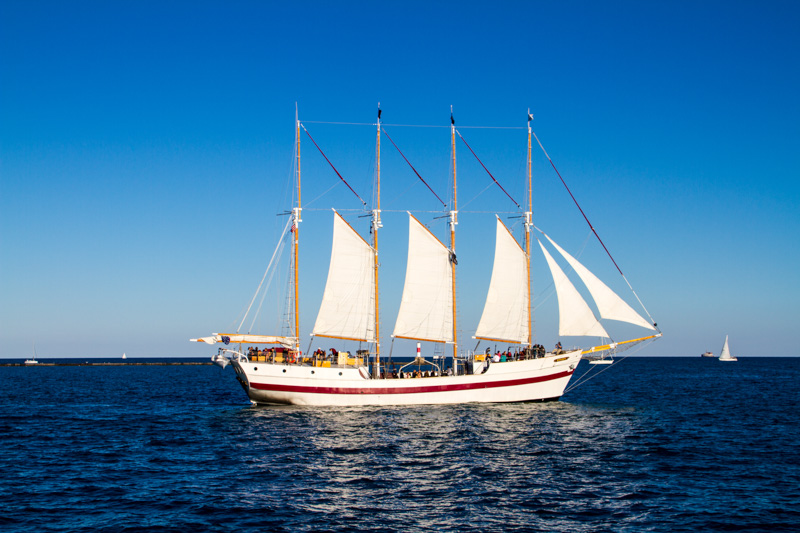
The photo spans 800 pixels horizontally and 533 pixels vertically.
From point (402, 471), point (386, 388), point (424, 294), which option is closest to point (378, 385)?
point (386, 388)

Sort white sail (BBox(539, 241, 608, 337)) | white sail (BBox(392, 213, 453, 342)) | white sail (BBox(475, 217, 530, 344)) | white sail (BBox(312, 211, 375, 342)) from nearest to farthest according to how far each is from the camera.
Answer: white sail (BBox(539, 241, 608, 337)) → white sail (BBox(312, 211, 375, 342)) → white sail (BBox(392, 213, 453, 342)) → white sail (BBox(475, 217, 530, 344))

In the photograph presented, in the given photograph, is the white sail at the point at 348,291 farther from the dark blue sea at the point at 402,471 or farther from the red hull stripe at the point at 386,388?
the dark blue sea at the point at 402,471

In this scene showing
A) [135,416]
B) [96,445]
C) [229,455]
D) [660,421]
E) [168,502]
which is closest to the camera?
[168,502]

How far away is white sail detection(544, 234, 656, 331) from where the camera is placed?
4688cm

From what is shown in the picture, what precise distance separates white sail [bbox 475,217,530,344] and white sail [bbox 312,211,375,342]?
9.45 meters

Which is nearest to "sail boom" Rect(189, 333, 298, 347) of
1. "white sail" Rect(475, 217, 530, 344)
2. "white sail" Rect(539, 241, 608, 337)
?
"white sail" Rect(475, 217, 530, 344)

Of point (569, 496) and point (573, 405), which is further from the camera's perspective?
point (573, 405)

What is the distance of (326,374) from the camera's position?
45719mm

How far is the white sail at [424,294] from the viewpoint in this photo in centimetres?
5094

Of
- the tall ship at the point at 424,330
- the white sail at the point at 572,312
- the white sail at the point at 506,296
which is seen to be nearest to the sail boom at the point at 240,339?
the tall ship at the point at 424,330

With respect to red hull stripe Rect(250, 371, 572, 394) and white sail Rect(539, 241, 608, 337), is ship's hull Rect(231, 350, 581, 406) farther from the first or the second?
white sail Rect(539, 241, 608, 337)

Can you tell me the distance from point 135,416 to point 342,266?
1903cm

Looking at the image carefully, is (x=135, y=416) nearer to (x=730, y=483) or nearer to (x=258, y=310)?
(x=258, y=310)

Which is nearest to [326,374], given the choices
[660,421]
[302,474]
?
[302,474]
